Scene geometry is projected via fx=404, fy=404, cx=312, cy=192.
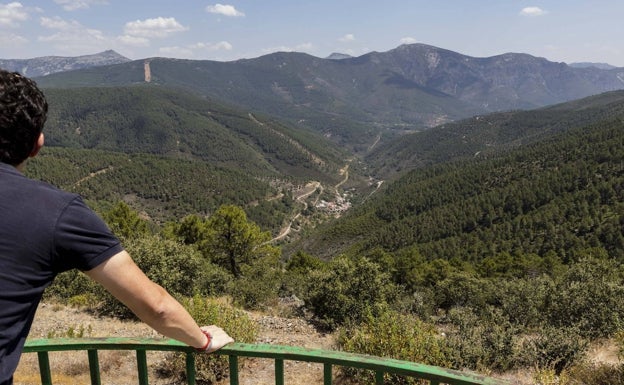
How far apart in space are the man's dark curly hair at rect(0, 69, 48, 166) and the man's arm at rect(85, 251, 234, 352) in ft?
2.69

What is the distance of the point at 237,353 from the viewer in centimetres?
328

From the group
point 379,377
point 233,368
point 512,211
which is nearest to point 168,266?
point 233,368

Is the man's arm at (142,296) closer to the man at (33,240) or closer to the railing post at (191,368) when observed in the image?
the man at (33,240)

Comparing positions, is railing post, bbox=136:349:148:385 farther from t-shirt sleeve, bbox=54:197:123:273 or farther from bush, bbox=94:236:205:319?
bush, bbox=94:236:205:319

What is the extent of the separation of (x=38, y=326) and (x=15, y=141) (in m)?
15.0

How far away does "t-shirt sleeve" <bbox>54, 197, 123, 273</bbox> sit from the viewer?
2.16 meters

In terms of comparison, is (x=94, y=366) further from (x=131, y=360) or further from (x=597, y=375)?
(x=597, y=375)

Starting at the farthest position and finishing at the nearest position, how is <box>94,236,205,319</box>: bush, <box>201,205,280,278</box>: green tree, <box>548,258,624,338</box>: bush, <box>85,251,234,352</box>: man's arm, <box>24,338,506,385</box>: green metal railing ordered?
<box>201,205,280,278</box>: green tree < <box>94,236,205,319</box>: bush < <box>548,258,624,338</box>: bush < <box>24,338,506,385</box>: green metal railing < <box>85,251,234,352</box>: man's arm

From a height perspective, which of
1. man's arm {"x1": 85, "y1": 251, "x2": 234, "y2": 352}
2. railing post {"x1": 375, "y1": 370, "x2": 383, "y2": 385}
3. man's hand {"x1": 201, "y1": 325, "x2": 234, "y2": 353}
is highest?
man's arm {"x1": 85, "y1": 251, "x2": 234, "y2": 352}

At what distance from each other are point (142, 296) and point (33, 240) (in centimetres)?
64

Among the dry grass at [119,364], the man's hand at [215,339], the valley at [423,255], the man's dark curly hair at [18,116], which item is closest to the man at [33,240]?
the man's dark curly hair at [18,116]

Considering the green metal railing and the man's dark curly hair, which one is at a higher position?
the man's dark curly hair

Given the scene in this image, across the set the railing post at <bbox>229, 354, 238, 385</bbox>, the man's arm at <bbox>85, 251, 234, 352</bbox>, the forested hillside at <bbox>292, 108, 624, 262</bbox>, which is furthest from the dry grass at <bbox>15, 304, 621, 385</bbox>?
the forested hillside at <bbox>292, 108, 624, 262</bbox>

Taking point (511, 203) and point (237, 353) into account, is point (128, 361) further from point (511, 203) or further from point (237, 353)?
point (511, 203)
